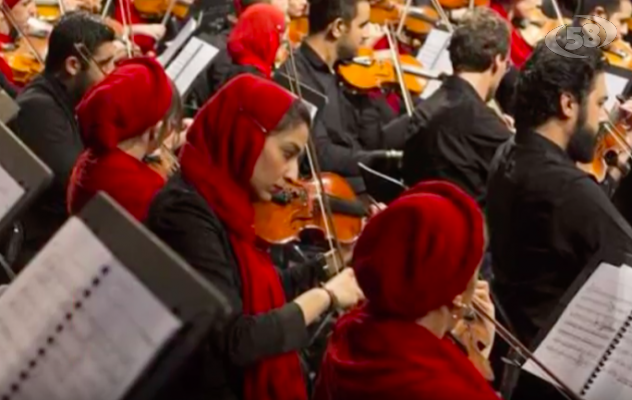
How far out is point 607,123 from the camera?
328 centimetres

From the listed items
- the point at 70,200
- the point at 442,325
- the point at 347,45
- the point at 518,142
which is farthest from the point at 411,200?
the point at 347,45

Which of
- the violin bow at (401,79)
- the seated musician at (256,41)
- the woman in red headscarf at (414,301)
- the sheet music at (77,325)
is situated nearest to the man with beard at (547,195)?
the woman in red headscarf at (414,301)

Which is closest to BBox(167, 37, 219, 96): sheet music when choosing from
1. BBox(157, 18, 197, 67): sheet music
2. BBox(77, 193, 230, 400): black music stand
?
BBox(157, 18, 197, 67): sheet music

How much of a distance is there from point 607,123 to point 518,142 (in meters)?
0.75

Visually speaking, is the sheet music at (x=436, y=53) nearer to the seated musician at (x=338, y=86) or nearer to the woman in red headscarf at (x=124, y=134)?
the seated musician at (x=338, y=86)

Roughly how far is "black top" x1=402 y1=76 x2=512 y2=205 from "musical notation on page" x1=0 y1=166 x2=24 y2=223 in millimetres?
1906

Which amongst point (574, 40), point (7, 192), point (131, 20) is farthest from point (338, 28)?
point (7, 192)

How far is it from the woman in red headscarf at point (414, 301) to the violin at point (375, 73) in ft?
9.43

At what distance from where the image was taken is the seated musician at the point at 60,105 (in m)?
3.42

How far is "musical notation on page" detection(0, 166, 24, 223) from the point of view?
6.28ft

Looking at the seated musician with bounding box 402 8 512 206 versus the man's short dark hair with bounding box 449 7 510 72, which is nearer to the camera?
the seated musician with bounding box 402 8 512 206

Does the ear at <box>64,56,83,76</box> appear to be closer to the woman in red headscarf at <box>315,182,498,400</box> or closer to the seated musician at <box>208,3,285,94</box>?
the seated musician at <box>208,3,285,94</box>

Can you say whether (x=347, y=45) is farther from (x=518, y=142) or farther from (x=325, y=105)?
(x=518, y=142)

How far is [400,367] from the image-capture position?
1.72 meters
